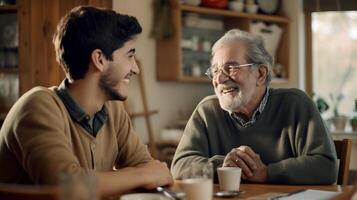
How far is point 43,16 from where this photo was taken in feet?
12.5

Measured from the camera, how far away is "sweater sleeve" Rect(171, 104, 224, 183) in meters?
2.27

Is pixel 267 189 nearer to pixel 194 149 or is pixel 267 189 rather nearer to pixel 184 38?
pixel 194 149

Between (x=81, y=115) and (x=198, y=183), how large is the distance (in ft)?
1.63

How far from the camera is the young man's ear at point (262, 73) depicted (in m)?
2.48

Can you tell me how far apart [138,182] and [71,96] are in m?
0.35

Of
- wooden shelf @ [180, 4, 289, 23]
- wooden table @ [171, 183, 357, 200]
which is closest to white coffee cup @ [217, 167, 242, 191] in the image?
wooden table @ [171, 183, 357, 200]

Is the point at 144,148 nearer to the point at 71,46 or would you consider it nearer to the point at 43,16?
the point at 71,46

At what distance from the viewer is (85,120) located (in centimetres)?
191

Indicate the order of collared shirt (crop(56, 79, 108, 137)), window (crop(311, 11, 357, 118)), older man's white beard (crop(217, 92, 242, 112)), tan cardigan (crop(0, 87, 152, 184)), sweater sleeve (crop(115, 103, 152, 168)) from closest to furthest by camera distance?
tan cardigan (crop(0, 87, 152, 184)), collared shirt (crop(56, 79, 108, 137)), sweater sleeve (crop(115, 103, 152, 168)), older man's white beard (crop(217, 92, 242, 112)), window (crop(311, 11, 357, 118))

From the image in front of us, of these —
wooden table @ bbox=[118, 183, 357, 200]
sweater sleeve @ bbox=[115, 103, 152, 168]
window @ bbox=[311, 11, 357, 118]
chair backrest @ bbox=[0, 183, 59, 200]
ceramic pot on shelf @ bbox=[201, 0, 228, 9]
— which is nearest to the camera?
chair backrest @ bbox=[0, 183, 59, 200]

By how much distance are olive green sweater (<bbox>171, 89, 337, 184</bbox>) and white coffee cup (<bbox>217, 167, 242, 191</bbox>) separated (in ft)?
1.08

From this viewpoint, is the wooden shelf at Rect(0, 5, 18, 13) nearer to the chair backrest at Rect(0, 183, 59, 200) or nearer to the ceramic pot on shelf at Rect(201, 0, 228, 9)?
the ceramic pot on shelf at Rect(201, 0, 228, 9)

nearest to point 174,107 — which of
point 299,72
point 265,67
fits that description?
point 299,72

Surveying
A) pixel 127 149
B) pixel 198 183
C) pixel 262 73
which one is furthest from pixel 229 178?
pixel 262 73
